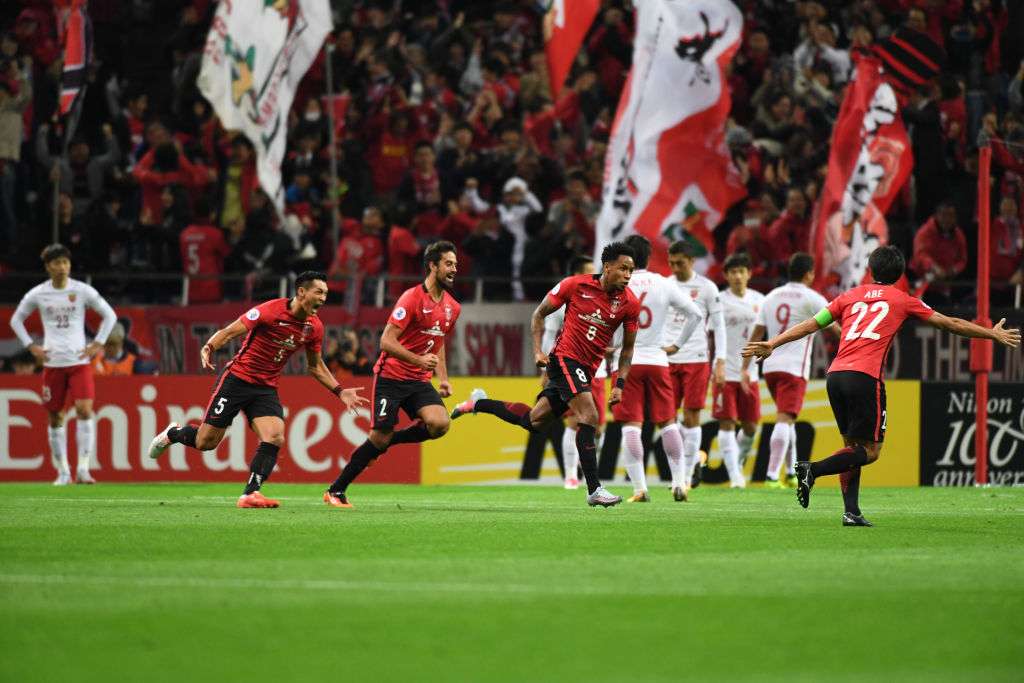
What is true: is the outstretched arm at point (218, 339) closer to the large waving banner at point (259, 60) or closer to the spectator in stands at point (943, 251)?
the large waving banner at point (259, 60)

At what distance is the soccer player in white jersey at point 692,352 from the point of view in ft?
54.7

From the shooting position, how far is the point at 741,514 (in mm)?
13047

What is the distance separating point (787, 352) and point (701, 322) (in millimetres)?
1981

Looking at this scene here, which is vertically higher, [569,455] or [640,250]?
[640,250]

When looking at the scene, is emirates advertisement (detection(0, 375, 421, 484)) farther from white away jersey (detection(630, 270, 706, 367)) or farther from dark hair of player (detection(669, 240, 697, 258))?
white away jersey (detection(630, 270, 706, 367))

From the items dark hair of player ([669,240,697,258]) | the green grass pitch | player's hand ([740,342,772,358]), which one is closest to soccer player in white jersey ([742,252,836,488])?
dark hair of player ([669,240,697,258])

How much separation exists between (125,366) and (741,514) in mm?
10347

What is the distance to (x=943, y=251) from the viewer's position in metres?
21.5

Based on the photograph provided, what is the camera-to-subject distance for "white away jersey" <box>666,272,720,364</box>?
662 inches

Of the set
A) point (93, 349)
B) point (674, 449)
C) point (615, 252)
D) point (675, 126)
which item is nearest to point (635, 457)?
point (674, 449)

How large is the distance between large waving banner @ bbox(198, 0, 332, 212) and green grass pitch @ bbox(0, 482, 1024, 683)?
9003 mm

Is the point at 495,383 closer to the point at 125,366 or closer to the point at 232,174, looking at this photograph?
the point at 125,366

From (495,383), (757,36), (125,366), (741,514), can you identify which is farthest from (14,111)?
(741,514)

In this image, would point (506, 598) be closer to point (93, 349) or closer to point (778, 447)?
point (778, 447)
